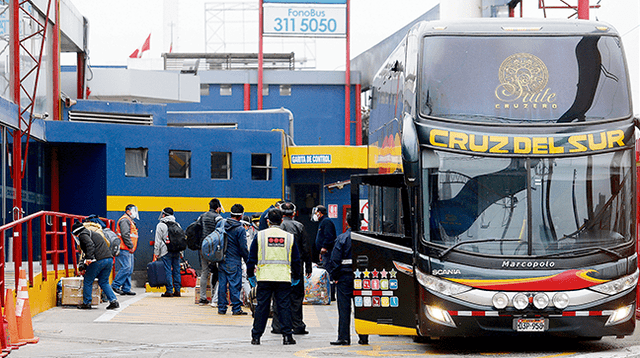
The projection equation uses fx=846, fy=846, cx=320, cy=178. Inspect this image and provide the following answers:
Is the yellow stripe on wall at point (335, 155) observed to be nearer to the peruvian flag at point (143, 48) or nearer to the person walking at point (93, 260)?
the person walking at point (93, 260)

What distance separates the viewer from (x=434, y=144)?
9.27 meters

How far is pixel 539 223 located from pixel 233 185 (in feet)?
54.0

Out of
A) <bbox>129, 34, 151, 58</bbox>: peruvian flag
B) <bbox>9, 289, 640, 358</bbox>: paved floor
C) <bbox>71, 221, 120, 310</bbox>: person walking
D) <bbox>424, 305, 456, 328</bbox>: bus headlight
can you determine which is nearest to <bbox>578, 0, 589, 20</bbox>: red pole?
<bbox>9, 289, 640, 358</bbox>: paved floor

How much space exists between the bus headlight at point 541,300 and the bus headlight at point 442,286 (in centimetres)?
72

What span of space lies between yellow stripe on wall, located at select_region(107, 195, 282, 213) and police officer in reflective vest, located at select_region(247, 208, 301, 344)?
12.3 meters

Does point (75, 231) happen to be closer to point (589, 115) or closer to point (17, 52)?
point (17, 52)

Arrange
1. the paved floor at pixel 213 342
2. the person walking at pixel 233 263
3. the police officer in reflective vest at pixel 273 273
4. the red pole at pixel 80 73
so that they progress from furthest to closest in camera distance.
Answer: the red pole at pixel 80 73 → the person walking at pixel 233 263 → the police officer in reflective vest at pixel 273 273 → the paved floor at pixel 213 342

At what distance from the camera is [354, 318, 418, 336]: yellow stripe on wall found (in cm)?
995

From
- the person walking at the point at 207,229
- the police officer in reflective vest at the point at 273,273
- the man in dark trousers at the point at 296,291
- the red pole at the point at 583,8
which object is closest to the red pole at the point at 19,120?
the person walking at the point at 207,229

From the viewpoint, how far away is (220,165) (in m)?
25.0

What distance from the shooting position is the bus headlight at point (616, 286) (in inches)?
360

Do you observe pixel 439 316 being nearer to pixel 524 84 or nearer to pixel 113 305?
pixel 524 84

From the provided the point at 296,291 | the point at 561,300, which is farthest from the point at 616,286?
the point at 296,291

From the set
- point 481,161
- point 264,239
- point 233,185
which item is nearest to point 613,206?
point 481,161
